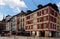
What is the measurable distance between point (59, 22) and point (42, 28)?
0.52m

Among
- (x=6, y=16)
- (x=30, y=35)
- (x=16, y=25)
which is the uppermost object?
(x=6, y=16)

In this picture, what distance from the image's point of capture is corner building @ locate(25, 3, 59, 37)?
3791mm

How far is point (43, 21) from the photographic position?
13.3ft

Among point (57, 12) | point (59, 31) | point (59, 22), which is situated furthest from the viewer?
point (59, 31)

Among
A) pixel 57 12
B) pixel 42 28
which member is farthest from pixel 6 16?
pixel 57 12

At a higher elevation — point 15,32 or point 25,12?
point 25,12

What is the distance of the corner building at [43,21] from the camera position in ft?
12.4

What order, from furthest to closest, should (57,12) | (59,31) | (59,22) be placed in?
(59,31), (59,22), (57,12)

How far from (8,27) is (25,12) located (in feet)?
2.11

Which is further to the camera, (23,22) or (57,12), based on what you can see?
(23,22)

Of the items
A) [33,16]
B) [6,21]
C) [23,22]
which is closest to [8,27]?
[6,21]

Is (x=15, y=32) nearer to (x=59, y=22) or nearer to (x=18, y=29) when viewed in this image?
(x=18, y=29)

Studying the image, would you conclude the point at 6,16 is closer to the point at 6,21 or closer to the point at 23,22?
the point at 6,21

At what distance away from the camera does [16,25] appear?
13.0 ft
